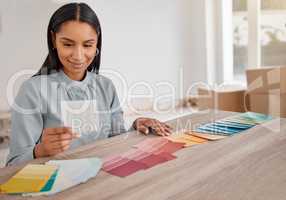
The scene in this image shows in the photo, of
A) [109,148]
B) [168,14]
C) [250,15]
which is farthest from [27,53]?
[250,15]

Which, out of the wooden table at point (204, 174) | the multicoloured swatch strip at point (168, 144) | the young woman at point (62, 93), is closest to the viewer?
the wooden table at point (204, 174)

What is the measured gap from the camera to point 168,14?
3969 millimetres

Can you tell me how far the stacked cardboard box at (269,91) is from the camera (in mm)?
2980

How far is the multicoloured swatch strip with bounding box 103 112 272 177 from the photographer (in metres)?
1.11

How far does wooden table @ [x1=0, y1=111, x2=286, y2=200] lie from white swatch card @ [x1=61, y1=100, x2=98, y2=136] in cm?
17

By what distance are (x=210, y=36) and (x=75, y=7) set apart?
297 cm

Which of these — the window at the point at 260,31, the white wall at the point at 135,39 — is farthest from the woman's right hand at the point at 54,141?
the window at the point at 260,31

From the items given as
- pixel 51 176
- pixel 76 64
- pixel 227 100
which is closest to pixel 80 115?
Result: pixel 76 64

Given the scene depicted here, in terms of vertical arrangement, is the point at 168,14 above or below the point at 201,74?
above

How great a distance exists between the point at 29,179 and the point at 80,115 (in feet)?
1.75

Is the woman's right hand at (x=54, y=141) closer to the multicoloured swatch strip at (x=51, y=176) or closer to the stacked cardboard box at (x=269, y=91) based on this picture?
the multicoloured swatch strip at (x=51, y=176)

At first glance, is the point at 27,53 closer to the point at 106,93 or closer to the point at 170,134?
the point at 106,93

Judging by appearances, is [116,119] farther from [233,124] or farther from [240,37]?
[240,37]

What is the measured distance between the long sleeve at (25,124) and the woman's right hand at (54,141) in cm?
5
